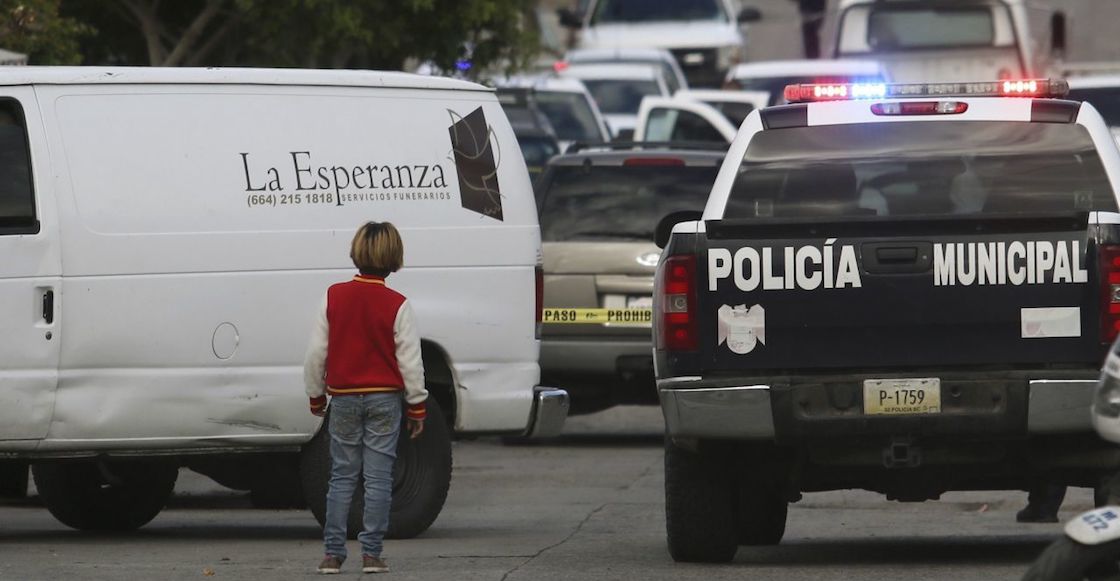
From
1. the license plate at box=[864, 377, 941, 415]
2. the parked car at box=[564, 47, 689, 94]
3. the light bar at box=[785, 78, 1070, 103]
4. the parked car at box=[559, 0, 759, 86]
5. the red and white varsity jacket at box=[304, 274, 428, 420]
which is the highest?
the parked car at box=[559, 0, 759, 86]

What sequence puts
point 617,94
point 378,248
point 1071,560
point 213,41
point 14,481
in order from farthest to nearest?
point 617,94 → point 213,41 → point 14,481 → point 378,248 → point 1071,560

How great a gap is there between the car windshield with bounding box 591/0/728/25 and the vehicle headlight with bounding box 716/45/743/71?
56 cm

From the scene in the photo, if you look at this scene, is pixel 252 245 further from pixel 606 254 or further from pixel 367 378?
pixel 606 254

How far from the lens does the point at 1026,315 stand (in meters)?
8.99

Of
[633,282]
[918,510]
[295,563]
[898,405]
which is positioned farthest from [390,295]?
[633,282]

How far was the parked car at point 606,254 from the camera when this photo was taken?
15484 millimetres

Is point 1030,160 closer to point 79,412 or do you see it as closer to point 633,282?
point 79,412

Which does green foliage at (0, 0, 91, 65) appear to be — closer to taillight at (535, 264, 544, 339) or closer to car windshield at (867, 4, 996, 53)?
taillight at (535, 264, 544, 339)

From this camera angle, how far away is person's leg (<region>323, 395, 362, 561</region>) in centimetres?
947

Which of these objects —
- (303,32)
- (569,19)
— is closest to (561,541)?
(303,32)

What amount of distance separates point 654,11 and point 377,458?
29.0 meters

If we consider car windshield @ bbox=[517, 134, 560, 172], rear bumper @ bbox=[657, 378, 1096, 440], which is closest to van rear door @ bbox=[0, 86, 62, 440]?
rear bumper @ bbox=[657, 378, 1096, 440]

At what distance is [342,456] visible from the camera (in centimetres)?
957

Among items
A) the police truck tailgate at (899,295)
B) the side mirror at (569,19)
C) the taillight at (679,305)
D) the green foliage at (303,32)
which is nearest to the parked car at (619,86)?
the side mirror at (569,19)
